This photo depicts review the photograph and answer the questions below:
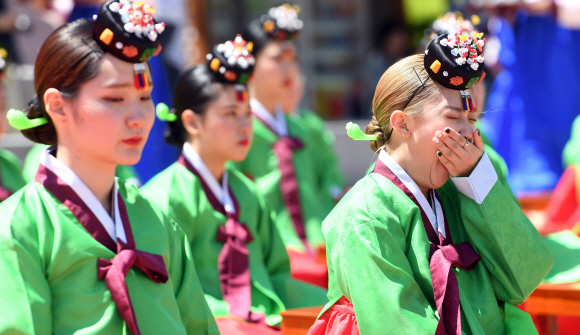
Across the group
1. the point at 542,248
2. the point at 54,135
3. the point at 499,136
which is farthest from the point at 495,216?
the point at 499,136

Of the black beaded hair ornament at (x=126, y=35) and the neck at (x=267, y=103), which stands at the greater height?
the black beaded hair ornament at (x=126, y=35)

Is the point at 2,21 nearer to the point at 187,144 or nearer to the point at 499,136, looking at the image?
the point at 187,144

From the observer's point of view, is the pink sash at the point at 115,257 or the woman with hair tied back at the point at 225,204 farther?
the woman with hair tied back at the point at 225,204

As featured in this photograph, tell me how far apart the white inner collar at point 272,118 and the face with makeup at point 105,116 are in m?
2.54

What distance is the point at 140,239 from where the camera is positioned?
6.52 ft

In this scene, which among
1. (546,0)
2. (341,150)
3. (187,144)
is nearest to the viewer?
(187,144)

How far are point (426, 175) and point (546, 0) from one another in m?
3.69

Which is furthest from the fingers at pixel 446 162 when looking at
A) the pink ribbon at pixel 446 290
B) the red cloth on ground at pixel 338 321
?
the red cloth on ground at pixel 338 321

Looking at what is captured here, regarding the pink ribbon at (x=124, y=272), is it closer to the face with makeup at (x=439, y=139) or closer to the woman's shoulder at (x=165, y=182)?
the face with makeup at (x=439, y=139)

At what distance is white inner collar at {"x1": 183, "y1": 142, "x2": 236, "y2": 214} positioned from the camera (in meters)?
2.94

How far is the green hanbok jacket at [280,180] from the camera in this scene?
13.9 feet

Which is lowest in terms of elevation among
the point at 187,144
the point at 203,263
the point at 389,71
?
the point at 203,263

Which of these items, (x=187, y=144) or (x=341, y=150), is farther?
(x=341, y=150)

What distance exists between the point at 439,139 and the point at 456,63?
0.21 m
